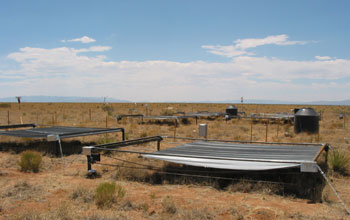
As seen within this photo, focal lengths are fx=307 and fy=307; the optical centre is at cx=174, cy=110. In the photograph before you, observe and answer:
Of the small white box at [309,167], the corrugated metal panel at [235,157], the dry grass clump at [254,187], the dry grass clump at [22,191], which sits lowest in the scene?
the dry grass clump at [22,191]

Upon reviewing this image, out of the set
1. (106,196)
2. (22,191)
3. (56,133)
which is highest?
(56,133)

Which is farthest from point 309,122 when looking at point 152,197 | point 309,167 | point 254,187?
point 152,197

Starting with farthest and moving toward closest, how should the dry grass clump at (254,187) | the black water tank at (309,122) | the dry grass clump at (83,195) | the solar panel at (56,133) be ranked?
the black water tank at (309,122)
the solar panel at (56,133)
the dry grass clump at (254,187)
the dry grass clump at (83,195)

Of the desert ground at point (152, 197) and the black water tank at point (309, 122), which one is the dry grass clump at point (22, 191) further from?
the black water tank at point (309, 122)

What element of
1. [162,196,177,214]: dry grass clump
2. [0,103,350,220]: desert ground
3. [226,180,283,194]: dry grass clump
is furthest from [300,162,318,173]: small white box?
[162,196,177,214]: dry grass clump

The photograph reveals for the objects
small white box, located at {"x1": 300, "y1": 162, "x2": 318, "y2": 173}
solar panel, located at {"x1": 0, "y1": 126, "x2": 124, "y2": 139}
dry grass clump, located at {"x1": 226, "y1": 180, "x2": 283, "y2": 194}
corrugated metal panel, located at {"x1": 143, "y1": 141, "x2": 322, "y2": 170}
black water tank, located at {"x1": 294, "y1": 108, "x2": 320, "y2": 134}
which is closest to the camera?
small white box, located at {"x1": 300, "y1": 162, "x2": 318, "y2": 173}

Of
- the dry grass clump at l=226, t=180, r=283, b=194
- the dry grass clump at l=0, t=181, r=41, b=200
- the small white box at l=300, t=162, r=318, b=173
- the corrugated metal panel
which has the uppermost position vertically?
the small white box at l=300, t=162, r=318, b=173

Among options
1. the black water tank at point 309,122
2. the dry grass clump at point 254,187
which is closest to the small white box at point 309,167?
the dry grass clump at point 254,187

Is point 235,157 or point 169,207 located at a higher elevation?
point 235,157

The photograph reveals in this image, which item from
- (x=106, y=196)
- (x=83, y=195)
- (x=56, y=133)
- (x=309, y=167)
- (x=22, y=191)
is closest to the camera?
(x=106, y=196)

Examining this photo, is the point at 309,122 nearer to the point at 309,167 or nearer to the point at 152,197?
the point at 309,167

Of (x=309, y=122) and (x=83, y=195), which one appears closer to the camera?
(x=83, y=195)

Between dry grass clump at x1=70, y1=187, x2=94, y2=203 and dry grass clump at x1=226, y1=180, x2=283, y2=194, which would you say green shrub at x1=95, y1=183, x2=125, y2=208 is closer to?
dry grass clump at x1=70, y1=187, x2=94, y2=203

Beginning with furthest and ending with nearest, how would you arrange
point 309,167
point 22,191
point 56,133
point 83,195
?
1. point 56,133
2. point 22,191
3. point 83,195
4. point 309,167
